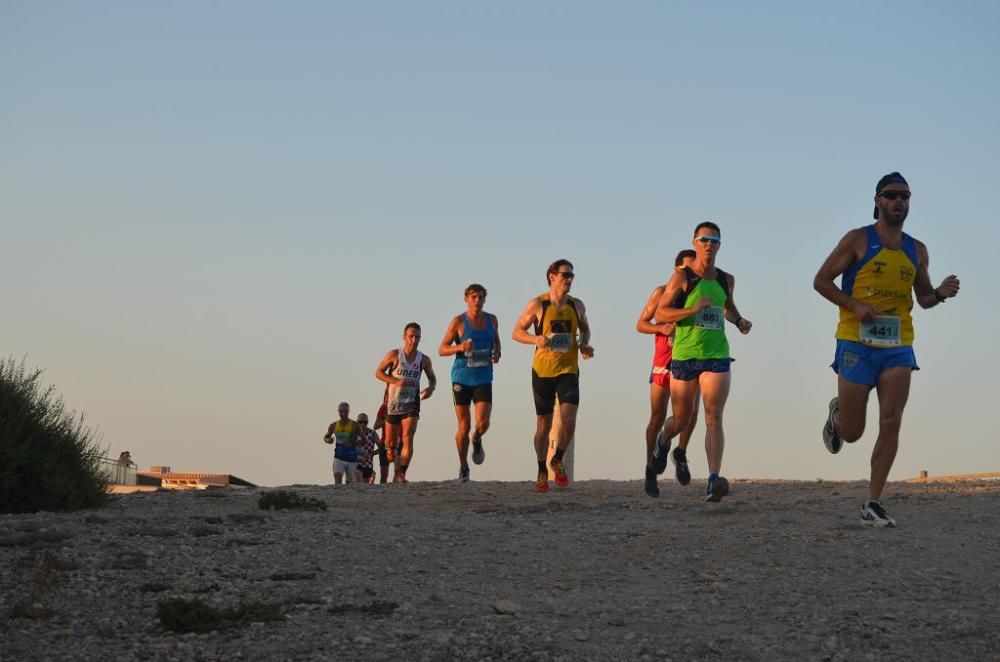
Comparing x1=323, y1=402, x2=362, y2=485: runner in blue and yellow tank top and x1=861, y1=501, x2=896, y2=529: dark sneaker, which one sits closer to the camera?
x1=861, y1=501, x2=896, y2=529: dark sneaker

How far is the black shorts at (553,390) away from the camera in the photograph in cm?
1369

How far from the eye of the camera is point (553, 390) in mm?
Answer: 13820

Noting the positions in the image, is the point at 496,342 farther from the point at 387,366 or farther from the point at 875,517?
the point at 875,517

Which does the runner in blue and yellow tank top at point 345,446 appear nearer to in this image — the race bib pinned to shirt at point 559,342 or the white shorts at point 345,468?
the white shorts at point 345,468

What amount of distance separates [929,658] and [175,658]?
11.1 feet

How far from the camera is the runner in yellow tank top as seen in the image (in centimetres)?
1365

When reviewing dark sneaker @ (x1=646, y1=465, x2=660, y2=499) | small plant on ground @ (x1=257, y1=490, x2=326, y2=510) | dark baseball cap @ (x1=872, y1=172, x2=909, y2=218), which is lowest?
small plant on ground @ (x1=257, y1=490, x2=326, y2=510)

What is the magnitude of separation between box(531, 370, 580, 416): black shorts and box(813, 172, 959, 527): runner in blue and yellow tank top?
4538 millimetres

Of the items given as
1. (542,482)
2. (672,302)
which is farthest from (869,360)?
(542,482)

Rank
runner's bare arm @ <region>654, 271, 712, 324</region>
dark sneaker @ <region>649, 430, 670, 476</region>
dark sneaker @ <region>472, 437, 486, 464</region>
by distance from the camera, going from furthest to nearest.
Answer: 1. dark sneaker @ <region>472, 437, 486, 464</region>
2. dark sneaker @ <region>649, 430, 670, 476</region>
3. runner's bare arm @ <region>654, 271, 712, 324</region>

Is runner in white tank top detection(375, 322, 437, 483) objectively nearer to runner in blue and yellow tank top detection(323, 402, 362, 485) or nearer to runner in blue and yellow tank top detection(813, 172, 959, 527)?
runner in blue and yellow tank top detection(323, 402, 362, 485)

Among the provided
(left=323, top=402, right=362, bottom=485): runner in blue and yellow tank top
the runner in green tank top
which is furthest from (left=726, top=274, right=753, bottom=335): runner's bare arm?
(left=323, top=402, right=362, bottom=485): runner in blue and yellow tank top

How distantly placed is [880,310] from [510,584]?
3590 millimetres

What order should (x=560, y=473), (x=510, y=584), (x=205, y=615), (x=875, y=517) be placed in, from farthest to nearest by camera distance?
(x=560, y=473)
(x=875, y=517)
(x=510, y=584)
(x=205, y=615)
